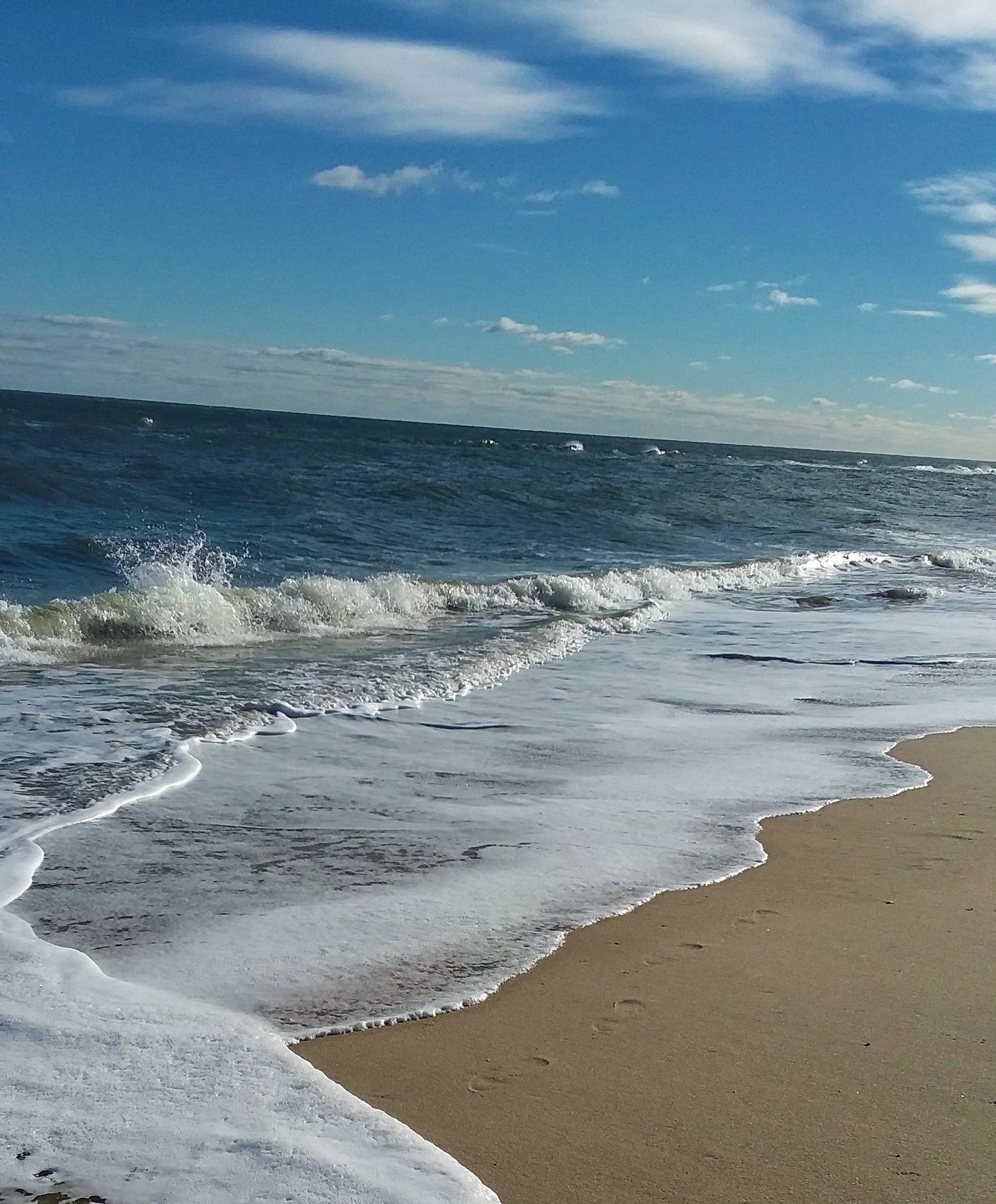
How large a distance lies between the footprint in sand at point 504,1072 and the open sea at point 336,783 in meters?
0.27

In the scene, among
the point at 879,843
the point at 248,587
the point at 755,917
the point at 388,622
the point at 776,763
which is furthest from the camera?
the point at 248,587

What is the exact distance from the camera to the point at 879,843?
15.5 ft

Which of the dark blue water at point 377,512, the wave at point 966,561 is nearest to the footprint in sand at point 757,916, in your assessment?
the dark blue water at point 377,512

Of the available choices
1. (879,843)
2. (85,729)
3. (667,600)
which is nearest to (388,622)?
(667,600)

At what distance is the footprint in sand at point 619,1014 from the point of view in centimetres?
302

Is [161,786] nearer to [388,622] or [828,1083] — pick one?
[828,1083]

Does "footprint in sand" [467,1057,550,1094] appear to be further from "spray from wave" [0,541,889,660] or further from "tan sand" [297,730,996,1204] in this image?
"spray from wave" [0,541,889,660]

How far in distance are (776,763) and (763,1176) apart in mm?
3815

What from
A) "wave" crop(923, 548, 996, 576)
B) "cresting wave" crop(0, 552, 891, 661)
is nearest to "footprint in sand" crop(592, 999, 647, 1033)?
"cresting wave" crop(0, 552, 891, 661)

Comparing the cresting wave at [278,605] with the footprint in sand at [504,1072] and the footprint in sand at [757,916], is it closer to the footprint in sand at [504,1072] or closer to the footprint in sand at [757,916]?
the footprint in sand at [757,916]

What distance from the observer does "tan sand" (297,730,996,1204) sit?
237 cm

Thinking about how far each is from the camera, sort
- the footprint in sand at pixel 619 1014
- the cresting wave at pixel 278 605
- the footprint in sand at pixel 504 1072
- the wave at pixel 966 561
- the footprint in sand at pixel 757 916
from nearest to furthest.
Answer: the footprint in sand at pixel 504 1072 < the footprint in sand at pixel 619 1014 < the footprint in sand at pixel 757 916 < the cresting wave at pixel 278 605 < the wave at pixel 966 561

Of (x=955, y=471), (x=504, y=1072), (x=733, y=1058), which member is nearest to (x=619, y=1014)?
(x=733, y=1058)

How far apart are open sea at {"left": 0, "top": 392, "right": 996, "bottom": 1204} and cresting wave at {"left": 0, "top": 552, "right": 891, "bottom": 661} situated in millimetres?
54
